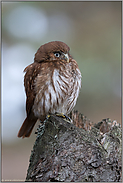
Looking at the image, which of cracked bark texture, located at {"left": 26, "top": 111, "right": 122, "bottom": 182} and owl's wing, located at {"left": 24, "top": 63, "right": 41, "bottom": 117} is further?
owl's wing, located at {"left": 24, "top": 63, "right": 41, "bottom": 117}

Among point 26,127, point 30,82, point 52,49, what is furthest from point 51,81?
point 26,127

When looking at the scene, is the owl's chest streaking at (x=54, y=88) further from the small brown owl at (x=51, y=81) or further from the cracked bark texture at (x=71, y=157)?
the cracked bark texture at (x=71, y=157)

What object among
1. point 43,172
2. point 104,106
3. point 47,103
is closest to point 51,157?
point 43,172

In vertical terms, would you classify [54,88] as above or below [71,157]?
above

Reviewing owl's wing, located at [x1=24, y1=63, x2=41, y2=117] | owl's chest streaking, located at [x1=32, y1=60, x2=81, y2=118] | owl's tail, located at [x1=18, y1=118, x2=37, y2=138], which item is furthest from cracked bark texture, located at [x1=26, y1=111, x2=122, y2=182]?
owl's tail, located at [x1=18, y1=118, x2=37, y2=138]

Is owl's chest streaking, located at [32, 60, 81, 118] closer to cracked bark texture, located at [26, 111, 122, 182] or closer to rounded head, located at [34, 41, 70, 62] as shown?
rounded head, located at [34, 41, 70, 62]

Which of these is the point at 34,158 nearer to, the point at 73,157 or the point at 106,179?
the point at 73,157

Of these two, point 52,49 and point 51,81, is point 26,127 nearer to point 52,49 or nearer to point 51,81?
point 51,81
